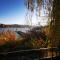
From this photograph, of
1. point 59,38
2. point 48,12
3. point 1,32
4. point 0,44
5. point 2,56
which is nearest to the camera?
point 59,38

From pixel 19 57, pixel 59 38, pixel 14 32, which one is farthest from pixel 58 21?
pixel 14 32

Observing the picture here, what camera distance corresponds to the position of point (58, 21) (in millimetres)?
2533

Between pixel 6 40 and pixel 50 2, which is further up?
pixel 50 2

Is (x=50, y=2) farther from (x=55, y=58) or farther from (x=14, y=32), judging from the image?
(x=14, y=32)

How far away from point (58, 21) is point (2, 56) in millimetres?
1442

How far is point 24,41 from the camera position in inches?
204

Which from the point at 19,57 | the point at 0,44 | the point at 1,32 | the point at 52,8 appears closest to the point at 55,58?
the point at 19,57

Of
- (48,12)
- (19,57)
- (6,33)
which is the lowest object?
(19,57)

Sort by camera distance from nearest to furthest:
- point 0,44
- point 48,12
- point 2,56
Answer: point 48,12
point 2,56
point 0,44

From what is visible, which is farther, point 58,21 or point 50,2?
point 50,2

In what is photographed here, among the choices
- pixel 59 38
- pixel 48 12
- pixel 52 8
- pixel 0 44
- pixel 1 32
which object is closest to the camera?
pixel 59 38

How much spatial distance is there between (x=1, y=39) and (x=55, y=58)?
2322mm

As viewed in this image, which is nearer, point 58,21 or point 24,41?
point 58,21

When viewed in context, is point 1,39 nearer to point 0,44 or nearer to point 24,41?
point 0,44
